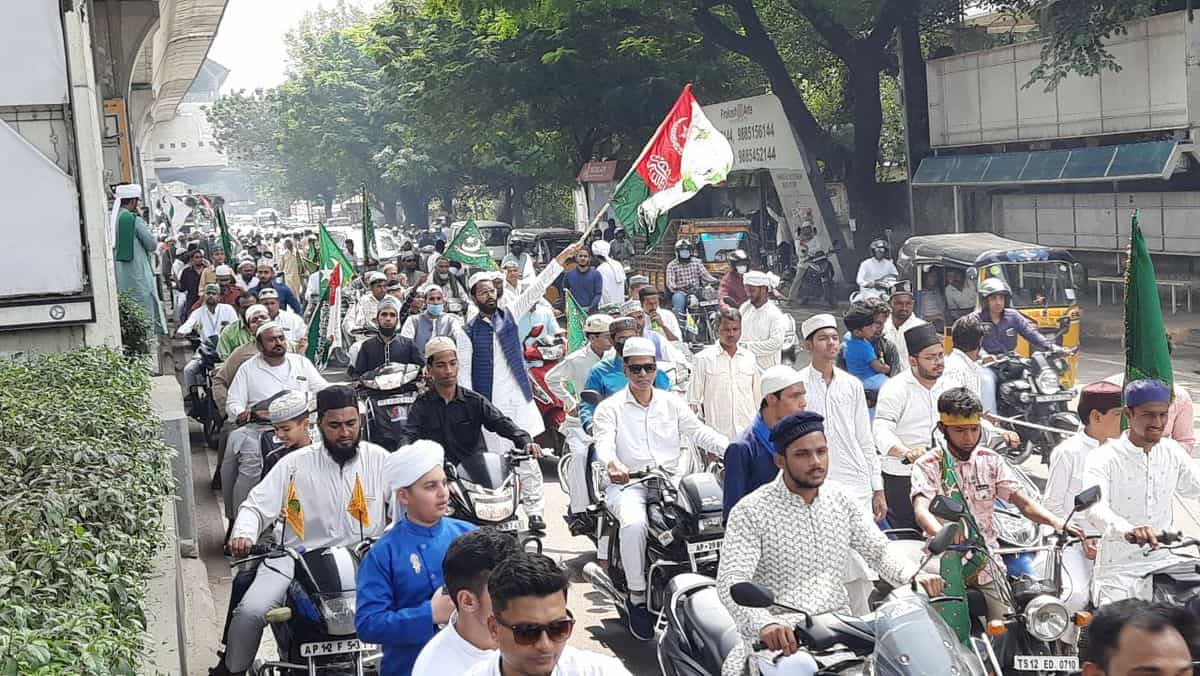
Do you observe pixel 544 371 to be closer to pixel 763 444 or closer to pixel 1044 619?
pixel 763 444

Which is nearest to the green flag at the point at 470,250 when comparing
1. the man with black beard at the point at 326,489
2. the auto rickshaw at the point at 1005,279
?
the auto rickshaw at the point at 1005,279

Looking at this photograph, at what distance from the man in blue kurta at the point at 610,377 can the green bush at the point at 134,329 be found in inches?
192

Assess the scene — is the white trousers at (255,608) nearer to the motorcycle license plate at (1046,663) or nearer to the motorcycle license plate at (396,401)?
the motorcycle license plate at (1046,663)

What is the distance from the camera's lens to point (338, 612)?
19.7 feet

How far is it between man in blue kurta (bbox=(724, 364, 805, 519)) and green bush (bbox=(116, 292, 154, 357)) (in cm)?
796

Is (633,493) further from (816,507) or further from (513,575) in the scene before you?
(513,575)

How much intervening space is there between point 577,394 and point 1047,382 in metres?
3.82

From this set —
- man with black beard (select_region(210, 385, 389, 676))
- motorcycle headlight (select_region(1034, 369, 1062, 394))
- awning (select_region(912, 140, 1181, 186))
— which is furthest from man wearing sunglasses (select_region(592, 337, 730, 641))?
awning (select_region(912, 140, 1181, 186))

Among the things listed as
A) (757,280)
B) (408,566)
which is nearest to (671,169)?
(757,280)

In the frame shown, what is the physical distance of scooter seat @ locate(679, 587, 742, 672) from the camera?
18.7 ft

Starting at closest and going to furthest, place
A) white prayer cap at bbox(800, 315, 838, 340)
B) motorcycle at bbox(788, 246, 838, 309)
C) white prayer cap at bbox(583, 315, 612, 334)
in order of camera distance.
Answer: white prayer cap at bbox(800, 315, 838, 340)
white prayer cap at bbox(583, 315, 612, 334)
motorcycle at bbox(788, 246, 838, 309)

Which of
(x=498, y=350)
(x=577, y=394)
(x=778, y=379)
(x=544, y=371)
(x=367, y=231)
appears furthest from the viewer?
(x=367, y=231)

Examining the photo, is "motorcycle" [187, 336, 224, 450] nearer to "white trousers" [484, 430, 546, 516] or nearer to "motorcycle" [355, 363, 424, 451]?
"motorcycle" [355, 363, 424, 451]

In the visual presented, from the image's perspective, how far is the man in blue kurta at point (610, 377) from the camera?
32.3ft
